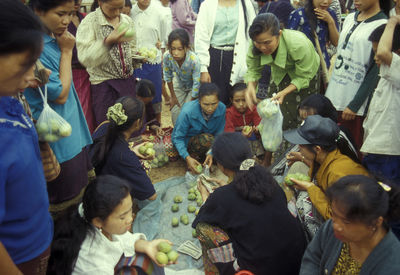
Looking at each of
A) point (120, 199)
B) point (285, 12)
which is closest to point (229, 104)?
point (285, 12)

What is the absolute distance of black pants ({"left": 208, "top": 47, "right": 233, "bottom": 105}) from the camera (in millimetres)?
4695

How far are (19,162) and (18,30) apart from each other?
48cm

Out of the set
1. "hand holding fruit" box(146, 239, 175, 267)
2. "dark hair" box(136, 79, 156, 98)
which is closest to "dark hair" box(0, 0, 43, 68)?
"hand holding fruit" box(146, 239, 175, 267)

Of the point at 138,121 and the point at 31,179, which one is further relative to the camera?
the point at 138,121

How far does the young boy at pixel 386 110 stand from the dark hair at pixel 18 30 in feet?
8.24

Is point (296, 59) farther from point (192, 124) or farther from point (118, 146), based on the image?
point (118, 146)

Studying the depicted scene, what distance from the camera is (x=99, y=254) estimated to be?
6.26 ft

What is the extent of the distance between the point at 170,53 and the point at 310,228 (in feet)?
10.1

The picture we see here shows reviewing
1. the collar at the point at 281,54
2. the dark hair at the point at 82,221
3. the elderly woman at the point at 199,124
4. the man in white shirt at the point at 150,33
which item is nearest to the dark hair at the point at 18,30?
the dark hair at the point at 82,221

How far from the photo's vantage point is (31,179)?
1.34 m

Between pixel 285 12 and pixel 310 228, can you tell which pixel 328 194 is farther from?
pixel 285 12

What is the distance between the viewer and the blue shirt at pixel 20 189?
1215mm

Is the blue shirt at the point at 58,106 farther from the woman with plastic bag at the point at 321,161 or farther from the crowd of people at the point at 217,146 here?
the woman with plastic bag at the point at 321,161

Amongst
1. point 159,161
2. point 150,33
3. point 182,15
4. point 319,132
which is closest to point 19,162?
point 319,132
